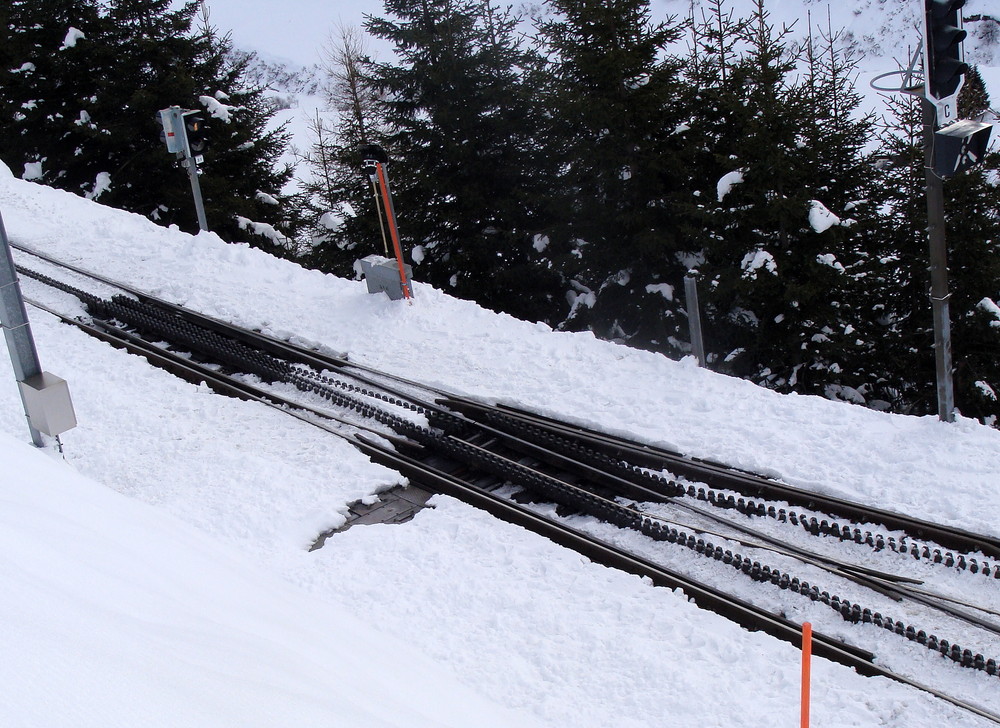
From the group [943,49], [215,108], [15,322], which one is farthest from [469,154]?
[15,322]

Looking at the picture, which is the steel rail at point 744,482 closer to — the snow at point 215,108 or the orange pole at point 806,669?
the orange pole at point 806,669

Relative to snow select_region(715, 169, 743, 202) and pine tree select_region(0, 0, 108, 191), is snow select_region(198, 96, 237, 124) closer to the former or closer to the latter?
pine tree select_region(0, 0, 108, 191)

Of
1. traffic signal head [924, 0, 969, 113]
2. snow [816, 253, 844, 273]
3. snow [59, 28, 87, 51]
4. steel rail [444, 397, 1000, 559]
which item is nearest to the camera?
steel rail [444, 397, 1000, 559]

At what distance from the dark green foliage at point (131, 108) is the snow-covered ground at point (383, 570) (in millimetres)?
12493

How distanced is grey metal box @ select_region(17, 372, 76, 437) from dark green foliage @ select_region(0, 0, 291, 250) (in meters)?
14.7

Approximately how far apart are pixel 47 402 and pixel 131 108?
1689 cm

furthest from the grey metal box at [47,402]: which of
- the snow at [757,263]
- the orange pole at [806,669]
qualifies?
the snow at [757,263]

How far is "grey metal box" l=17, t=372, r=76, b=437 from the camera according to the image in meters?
7.60

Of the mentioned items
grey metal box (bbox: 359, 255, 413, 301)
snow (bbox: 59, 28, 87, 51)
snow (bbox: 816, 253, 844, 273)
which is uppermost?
snow (bbox: 59, 28, 87, 51)

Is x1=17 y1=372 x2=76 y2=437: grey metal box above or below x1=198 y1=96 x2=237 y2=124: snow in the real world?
below

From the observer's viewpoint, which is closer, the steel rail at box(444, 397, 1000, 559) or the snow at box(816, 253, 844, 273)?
the steel rail at box(444, 397, 1000, 559)

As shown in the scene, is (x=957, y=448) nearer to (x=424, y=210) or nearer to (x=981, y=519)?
(x=981, y=519)

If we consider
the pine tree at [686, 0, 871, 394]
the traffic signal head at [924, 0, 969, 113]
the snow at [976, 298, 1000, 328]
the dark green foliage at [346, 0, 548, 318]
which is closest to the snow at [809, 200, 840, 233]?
the pine tree at [686, 0, 871, 394]

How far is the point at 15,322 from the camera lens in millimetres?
7562
